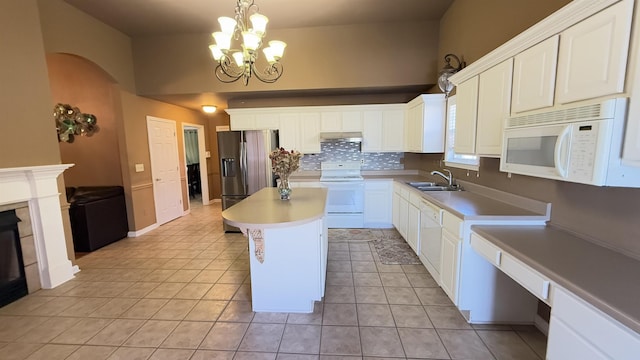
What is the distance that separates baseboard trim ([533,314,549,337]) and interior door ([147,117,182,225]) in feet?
18.5

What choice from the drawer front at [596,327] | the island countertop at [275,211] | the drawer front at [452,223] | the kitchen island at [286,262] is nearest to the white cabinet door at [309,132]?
the island countertop at [275,211]

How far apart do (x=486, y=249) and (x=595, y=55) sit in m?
1.24

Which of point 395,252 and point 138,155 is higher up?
point 138,155

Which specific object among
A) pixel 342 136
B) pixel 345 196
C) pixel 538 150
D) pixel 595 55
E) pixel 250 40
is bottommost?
pixel 345 196

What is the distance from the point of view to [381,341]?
200 cm

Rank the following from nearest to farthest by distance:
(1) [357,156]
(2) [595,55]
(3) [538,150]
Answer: (2) [595,55], (3) [538,150], (1) [357,156]

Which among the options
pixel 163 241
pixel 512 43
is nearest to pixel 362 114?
pixel 512 43

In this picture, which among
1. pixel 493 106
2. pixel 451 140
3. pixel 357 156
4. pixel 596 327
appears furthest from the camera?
pixel 357 156

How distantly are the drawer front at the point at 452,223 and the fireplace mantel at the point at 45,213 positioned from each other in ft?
13.3

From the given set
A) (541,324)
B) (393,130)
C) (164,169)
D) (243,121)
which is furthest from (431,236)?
(164,169)

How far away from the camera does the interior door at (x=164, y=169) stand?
197 inches

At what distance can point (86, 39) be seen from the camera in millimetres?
3705

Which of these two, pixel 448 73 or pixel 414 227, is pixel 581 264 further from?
pixel 448 73

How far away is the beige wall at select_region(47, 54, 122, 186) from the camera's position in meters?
4.32
